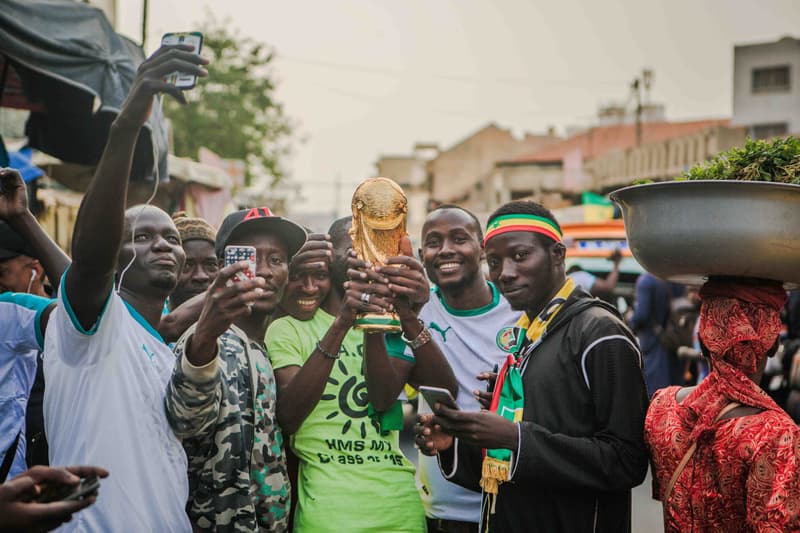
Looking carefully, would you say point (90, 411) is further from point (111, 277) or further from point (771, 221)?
point (771, 221)

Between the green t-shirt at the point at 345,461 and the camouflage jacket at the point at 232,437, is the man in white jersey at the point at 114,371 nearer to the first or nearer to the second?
the camouflage jacket at the point at 232,437

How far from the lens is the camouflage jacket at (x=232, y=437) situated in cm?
237

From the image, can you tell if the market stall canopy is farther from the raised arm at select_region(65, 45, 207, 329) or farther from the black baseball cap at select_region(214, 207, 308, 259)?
the raised arm at select_region(65, 45, 207, 329)

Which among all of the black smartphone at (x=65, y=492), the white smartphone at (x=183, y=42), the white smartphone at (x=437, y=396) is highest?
the white smartphone at (x=183, y=42)

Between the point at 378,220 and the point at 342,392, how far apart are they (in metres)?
0.75

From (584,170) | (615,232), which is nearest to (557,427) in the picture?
(615,232)

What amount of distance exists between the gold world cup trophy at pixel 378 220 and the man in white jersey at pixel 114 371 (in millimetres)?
835

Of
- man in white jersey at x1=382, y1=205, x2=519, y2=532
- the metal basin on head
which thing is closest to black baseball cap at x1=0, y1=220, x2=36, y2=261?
man in white jersey at x1=382, y1=205, x2=519, y2=532

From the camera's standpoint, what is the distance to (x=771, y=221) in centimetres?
234

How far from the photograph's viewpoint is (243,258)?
2320 millimetres

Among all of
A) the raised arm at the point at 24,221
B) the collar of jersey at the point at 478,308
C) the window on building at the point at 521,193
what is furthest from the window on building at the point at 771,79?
the raised arm at the point at 24,221

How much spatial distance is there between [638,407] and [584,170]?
3345 cm

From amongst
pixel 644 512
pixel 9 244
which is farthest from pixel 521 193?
pixel 9 244

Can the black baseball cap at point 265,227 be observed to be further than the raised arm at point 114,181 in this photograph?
Yes
